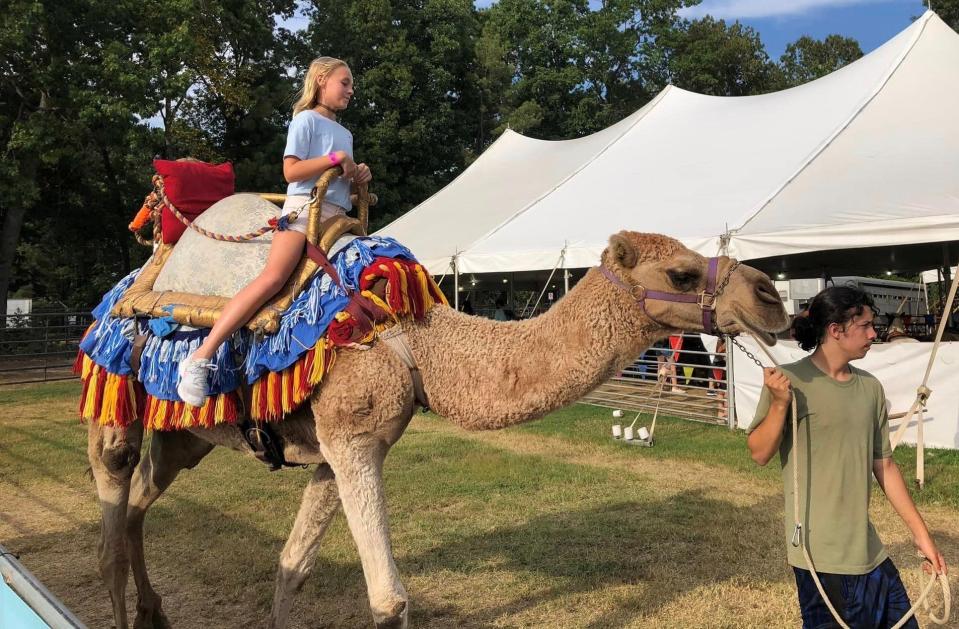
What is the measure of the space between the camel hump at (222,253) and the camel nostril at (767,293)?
82.9 inches

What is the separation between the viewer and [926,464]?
727cm

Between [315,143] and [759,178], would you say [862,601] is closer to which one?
[315,143]

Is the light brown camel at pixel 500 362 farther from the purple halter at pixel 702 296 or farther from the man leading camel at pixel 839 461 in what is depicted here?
the man leading camel at pixel 839 461

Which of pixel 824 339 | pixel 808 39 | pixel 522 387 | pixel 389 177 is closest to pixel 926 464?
Answer: pixel 824 339

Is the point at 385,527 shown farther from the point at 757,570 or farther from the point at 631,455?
the point at 631,455

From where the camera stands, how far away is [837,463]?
2.82 meters

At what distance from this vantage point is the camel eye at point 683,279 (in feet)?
9.08

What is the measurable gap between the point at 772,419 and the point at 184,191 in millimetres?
3152

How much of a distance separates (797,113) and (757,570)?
8055 mm

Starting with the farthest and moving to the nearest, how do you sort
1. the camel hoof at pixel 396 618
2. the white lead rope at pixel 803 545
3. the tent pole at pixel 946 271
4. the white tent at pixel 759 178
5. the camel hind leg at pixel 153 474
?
the tent pole at pixel 946 271, the white tent at pixel 759 178, the camel hind leg at pixel 153 474, the camel hoof at pixel 396 618, the white lead rope at pixel 803 545

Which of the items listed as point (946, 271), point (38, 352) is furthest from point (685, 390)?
point (38, 352)

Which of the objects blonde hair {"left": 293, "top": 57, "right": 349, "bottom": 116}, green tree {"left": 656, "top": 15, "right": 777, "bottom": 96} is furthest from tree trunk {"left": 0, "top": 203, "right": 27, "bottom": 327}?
green tree {"left": 656, "top": 15, "right": 777, "bottom": 96}

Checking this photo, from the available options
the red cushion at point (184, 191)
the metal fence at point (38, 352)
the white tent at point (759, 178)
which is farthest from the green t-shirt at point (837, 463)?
the metal fence at point (38, 352)

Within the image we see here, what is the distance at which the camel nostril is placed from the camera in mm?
2645
